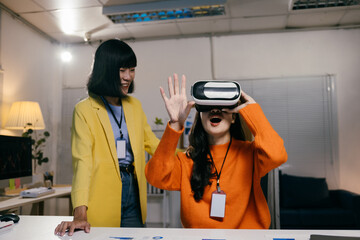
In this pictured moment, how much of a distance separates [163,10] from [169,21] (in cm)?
40

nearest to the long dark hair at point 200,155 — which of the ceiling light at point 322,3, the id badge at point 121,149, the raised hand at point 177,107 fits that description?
the raised hand at point 177,107

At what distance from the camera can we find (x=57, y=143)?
16.4 ft

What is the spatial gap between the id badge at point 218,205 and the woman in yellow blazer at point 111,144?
1.82 feet

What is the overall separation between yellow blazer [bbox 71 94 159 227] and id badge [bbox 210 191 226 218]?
22.0 inches

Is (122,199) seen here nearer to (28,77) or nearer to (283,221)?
(283,221)

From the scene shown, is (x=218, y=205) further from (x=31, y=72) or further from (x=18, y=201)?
(x=31, y=72)

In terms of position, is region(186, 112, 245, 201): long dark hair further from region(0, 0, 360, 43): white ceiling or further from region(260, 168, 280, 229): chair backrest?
region(0, 0, 360, 43): white ceiling

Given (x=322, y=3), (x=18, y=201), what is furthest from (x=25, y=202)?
(x=322, y=3)

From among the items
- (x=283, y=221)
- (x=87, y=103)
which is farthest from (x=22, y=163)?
(x=283, y=221)

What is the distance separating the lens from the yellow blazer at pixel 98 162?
4.97ft

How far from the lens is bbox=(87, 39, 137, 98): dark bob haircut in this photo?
66.8 inches

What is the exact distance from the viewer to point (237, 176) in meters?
1.30

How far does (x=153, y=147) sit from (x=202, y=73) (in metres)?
3.06

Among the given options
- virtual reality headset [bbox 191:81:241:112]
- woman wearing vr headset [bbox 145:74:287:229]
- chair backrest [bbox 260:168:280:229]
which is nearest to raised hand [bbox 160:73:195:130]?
woman wearing vr headset [bbox 145:74:287:229]
